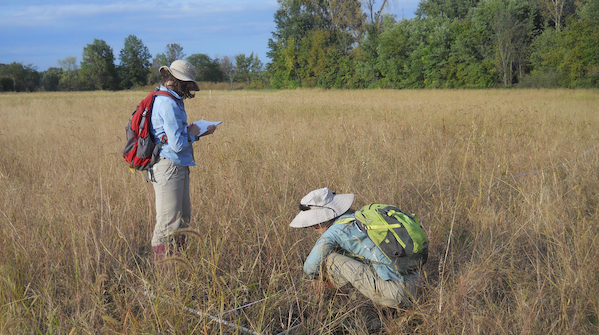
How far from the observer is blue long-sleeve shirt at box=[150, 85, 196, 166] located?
95.2 inches

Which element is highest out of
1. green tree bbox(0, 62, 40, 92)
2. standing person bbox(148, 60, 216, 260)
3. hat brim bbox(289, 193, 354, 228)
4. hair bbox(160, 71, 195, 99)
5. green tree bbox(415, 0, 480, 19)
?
green tree bbox(415, 0, 480, 19)

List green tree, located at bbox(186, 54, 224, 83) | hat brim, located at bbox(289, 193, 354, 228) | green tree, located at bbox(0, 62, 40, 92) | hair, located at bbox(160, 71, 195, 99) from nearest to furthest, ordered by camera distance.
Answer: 1. hat brim, located at bbox(289, 193, 354, 228)
2. hair, located at bbox(160, 71, 195, 99)
3. green tree, located at bbox(0, 62, 40, 92)
4. green tree, located at bbox(186, 54, 224, 83)

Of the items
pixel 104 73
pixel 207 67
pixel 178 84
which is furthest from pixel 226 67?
pixel 178 84

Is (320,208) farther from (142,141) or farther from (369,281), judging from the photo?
(142,141)

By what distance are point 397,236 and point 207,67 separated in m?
70.4

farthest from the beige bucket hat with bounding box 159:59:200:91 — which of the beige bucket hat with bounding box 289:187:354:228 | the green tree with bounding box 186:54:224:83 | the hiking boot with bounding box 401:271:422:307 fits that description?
the green tree with bounding box 186:54:224:83

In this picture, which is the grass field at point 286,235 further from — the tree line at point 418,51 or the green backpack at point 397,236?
the tree line at point 418,51

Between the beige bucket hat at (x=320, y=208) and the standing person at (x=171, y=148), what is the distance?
794 millimetres

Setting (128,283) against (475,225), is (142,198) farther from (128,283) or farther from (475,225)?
(475,225)

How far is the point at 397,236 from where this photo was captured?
76.7 inches

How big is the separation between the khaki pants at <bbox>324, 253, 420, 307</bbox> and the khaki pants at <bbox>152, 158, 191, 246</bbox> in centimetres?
107

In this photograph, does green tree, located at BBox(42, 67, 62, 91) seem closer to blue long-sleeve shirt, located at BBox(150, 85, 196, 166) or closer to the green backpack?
blue long-sleeve shirt, located at BBox(150, 85, 196, 166)

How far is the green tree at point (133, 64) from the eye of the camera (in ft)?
190

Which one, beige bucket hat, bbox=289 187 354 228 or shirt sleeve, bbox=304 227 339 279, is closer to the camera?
shirt sleeve, bbox=304 227 339 279
